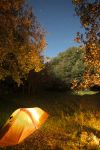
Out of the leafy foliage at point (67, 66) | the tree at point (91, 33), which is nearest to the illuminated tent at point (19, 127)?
the tree at point (91, 33)

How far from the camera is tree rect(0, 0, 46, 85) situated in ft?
76.4

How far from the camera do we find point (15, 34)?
2558 cm

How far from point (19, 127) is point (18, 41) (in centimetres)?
1213

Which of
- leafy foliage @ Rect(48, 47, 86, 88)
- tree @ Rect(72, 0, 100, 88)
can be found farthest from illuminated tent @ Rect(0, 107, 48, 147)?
leafy foliage @ Rect(48, 47, 86, 88)

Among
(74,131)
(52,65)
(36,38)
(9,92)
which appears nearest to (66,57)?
(52,65)

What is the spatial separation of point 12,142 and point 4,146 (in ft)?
1.83

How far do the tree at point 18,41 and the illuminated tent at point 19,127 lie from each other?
28.2 feet

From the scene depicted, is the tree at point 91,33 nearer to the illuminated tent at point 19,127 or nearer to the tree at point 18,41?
the illuminated tent at point 19,127

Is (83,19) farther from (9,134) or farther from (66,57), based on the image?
(66,57)

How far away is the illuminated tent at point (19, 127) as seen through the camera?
14.5m

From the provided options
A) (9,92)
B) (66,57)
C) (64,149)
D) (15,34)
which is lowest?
(64,149)

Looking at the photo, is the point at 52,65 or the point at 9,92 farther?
the point at 52,65

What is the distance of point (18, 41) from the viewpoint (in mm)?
25719

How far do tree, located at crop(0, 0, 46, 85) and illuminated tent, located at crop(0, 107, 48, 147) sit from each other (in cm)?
860
